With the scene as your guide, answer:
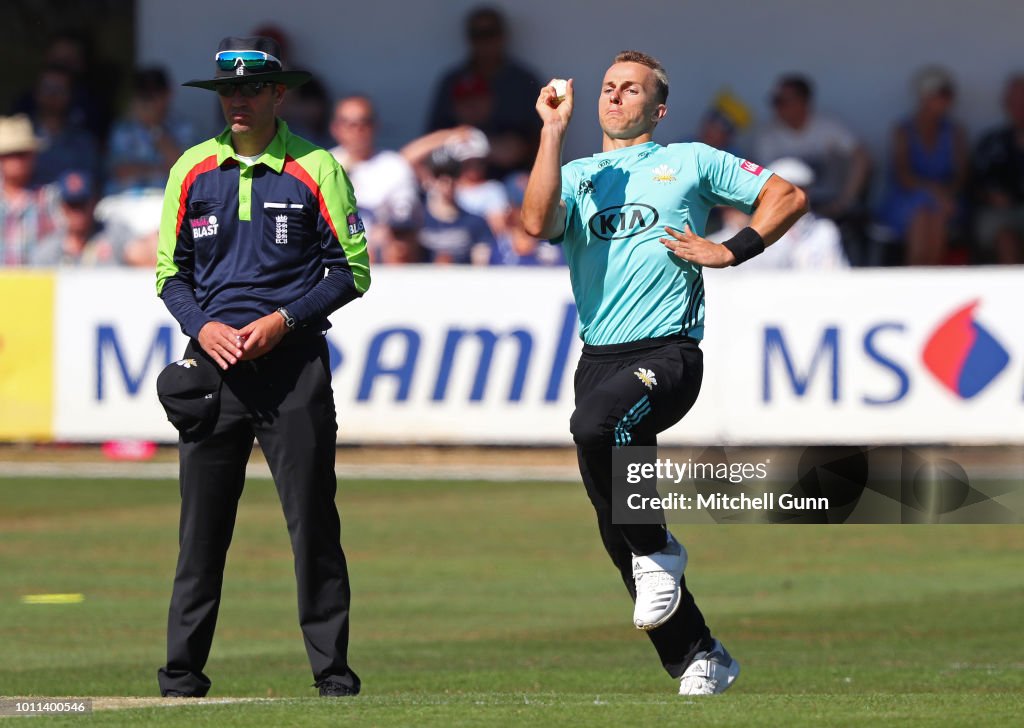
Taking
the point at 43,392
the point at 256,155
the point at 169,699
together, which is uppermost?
the point at 256,155

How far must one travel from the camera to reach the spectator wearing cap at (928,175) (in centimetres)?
1912

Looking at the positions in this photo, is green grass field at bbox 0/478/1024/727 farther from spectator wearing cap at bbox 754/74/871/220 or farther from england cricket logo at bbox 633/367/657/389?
spectator wearing cap at bbox 754/74/871/220

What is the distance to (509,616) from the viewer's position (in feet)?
34.6

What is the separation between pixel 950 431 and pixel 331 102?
870 centimetres

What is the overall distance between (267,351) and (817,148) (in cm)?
1300

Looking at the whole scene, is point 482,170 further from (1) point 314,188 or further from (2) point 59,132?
(1) point 314,188

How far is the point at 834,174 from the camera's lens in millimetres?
19375

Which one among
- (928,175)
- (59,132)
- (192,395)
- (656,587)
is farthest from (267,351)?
(59,132)

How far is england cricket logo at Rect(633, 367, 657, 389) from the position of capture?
23.1ft

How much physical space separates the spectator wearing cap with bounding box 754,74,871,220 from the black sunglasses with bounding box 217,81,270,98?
1254cm

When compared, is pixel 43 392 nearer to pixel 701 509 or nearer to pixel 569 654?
pixel 569 654

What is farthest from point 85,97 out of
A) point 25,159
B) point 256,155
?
point 256,155

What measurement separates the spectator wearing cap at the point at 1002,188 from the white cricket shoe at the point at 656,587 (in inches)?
512

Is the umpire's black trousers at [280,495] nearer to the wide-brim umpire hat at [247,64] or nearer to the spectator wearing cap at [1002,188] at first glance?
the wide-brim umpire hat at [247,64]
